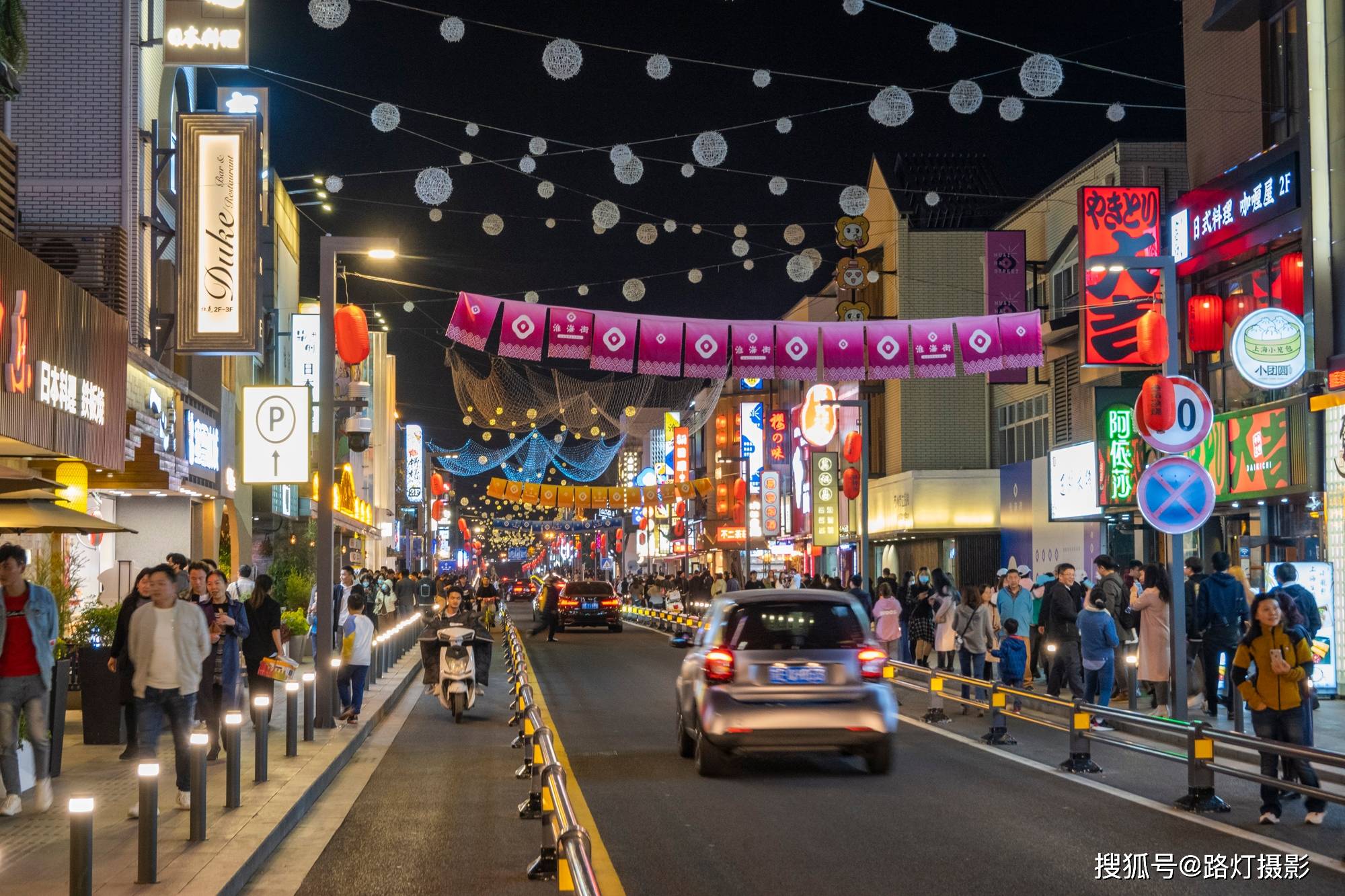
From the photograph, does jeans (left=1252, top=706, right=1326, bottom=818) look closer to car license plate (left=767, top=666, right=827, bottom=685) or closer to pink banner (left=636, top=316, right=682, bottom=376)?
car license plate (left=767, top=666, right=827, bottom=685)

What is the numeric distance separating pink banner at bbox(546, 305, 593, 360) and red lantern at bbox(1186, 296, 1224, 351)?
425 inches

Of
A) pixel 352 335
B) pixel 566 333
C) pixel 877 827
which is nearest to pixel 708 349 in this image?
pixel 566 333

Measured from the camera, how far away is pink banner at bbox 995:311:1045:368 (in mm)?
28438

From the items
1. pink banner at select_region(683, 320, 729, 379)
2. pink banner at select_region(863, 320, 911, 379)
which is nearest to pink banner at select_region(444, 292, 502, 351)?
pink banner at select_region(683, 320, 729, 379)

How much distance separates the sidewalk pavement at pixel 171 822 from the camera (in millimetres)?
8461

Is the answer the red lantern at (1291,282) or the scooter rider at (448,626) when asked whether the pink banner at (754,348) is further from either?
the red lantern at (1291,282)

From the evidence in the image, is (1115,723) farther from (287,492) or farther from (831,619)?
(287,492)

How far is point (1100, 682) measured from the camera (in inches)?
726

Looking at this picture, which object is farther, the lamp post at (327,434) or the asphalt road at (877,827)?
the lamp post at (327,434)

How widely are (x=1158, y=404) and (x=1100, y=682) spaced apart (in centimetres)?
499

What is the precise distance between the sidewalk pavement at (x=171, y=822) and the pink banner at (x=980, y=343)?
16.1m

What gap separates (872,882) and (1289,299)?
1624cm

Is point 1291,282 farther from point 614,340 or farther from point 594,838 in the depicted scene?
point 594,838

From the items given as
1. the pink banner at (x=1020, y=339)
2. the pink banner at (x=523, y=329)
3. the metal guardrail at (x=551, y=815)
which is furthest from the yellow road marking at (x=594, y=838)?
the pink banner at (x=1020, y=339)
